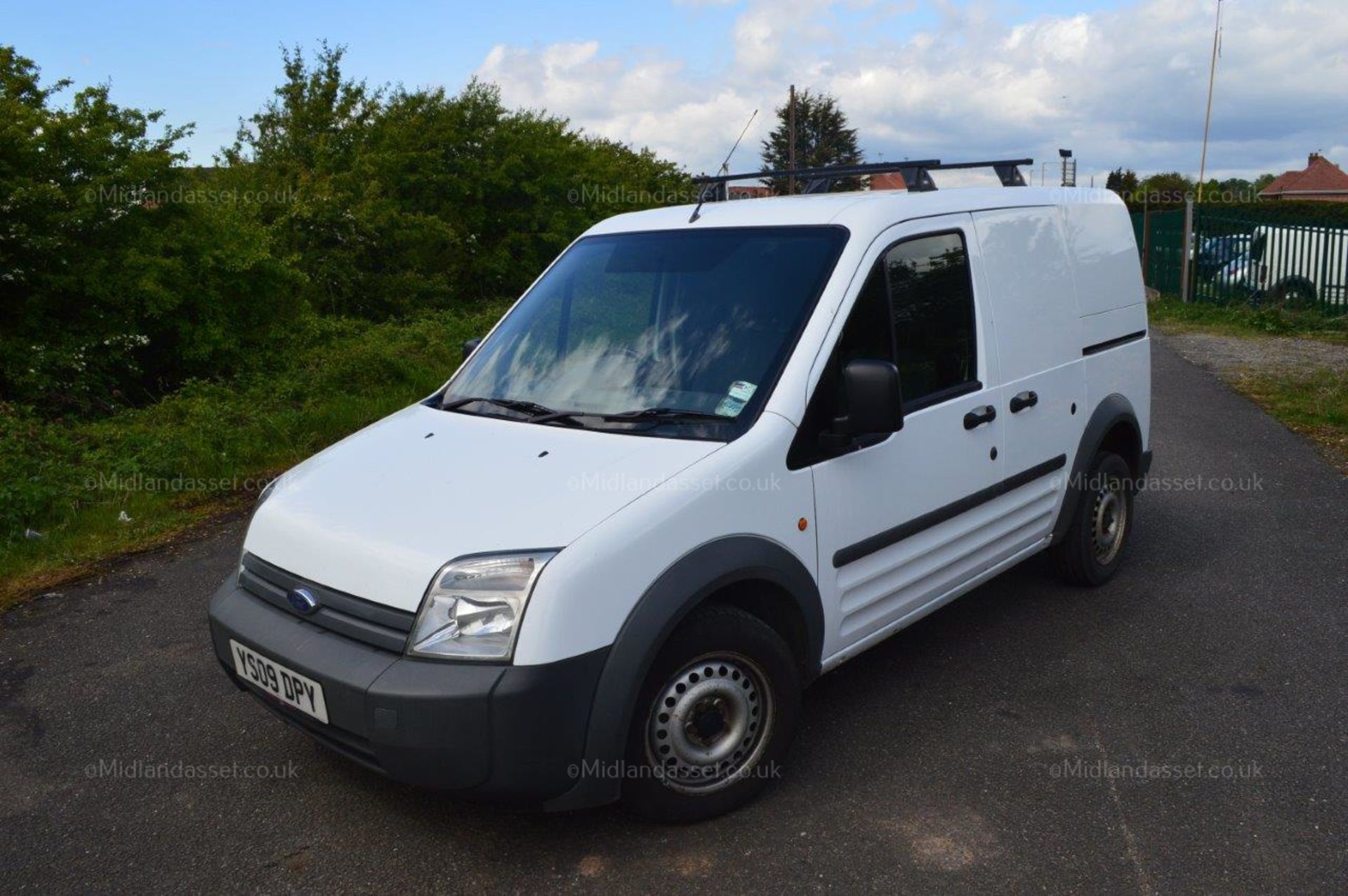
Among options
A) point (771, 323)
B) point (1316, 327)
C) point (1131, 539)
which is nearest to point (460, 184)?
point (1316, 327)

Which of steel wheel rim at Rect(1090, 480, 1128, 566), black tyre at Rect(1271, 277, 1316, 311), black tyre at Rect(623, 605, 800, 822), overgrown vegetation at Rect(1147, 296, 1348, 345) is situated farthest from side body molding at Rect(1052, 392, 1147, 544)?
black tyre at Rect(1271, 277, 1316, 311)

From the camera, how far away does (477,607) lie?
114 inches

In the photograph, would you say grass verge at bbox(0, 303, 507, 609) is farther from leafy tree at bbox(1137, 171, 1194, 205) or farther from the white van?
leafy tree at bbox(1137, 171, 1194, 205)

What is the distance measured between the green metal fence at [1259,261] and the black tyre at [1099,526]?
1258cm

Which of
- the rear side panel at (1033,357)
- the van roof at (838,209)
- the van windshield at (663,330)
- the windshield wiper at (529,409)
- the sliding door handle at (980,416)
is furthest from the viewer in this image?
the rear side panel at (1033,357)

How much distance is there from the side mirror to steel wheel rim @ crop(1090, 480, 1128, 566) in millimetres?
2320

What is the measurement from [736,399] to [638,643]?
3.05 feet

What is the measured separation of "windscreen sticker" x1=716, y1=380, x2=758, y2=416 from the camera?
136 inches

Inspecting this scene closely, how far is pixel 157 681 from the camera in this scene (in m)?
4.55

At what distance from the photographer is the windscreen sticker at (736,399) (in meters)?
3.47

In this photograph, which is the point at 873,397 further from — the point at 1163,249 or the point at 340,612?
the point at 1163,249

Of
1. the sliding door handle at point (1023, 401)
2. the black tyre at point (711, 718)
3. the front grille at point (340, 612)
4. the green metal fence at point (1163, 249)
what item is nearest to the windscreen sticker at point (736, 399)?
the black tyre at point (711, 718)

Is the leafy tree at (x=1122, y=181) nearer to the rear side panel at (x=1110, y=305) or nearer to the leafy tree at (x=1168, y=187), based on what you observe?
the leafy tree at (x=1168, y=187)

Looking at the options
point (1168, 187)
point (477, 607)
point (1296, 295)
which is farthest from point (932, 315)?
point (1168, 187)
